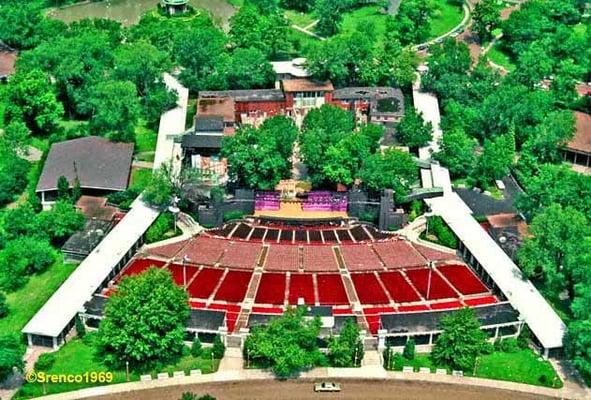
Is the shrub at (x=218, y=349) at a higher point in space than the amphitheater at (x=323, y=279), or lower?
lower

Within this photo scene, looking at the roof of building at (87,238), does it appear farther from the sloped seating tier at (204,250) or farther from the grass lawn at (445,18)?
the grass lawn at (445,18)

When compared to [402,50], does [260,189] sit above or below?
below

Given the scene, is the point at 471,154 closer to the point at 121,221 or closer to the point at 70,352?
the point at 121,221

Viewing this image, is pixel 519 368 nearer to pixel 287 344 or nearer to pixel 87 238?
pixel 287 344

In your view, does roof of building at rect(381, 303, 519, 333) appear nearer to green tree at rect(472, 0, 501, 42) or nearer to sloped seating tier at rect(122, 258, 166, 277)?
sloped seating tier at rect(122, 258, 166, 277)

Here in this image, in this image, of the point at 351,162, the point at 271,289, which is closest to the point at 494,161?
the point at 351,162

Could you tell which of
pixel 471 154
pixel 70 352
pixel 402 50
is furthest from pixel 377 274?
pixel 402 50

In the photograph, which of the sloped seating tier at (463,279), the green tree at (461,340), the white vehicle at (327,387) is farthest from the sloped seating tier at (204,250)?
the green tree at (461,340)
